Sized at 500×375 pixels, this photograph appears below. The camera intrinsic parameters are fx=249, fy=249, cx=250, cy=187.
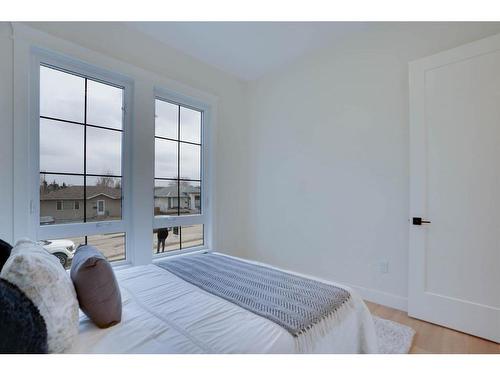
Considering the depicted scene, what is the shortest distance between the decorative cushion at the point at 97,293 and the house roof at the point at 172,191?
5.36 ft

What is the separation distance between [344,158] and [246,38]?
1.59 metres

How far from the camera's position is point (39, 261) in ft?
2.98

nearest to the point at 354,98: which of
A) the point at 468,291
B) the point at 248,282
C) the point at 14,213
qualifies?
the point at 468,291

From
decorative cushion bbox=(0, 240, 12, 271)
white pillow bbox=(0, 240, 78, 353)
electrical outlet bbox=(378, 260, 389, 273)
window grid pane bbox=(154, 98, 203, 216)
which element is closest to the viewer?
white pillow bbox=(0, 240, 78, 353)

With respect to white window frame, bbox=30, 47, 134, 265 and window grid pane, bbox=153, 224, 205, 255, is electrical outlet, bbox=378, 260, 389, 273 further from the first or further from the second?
white window frame, bbox=30, 47, 134, 265

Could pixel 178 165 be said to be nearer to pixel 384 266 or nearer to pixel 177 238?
pixel 177 238

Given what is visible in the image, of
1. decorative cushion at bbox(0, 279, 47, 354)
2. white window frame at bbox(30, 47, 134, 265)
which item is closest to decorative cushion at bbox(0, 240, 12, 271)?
decorative cushion at bbox(0, 279, 47, 354)

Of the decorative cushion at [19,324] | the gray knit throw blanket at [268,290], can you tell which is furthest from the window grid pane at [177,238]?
the decorative cushion at [19,324]

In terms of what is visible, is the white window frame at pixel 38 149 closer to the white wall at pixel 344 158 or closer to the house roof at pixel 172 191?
the house roof at pixel 172 191

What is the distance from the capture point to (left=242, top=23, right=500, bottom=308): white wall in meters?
2.26

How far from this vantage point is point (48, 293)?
33.9 inches

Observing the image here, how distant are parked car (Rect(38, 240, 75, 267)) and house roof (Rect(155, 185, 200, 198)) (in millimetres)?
861

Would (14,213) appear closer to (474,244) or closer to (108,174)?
(108,174)

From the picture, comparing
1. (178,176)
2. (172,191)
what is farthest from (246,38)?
(172,191)
